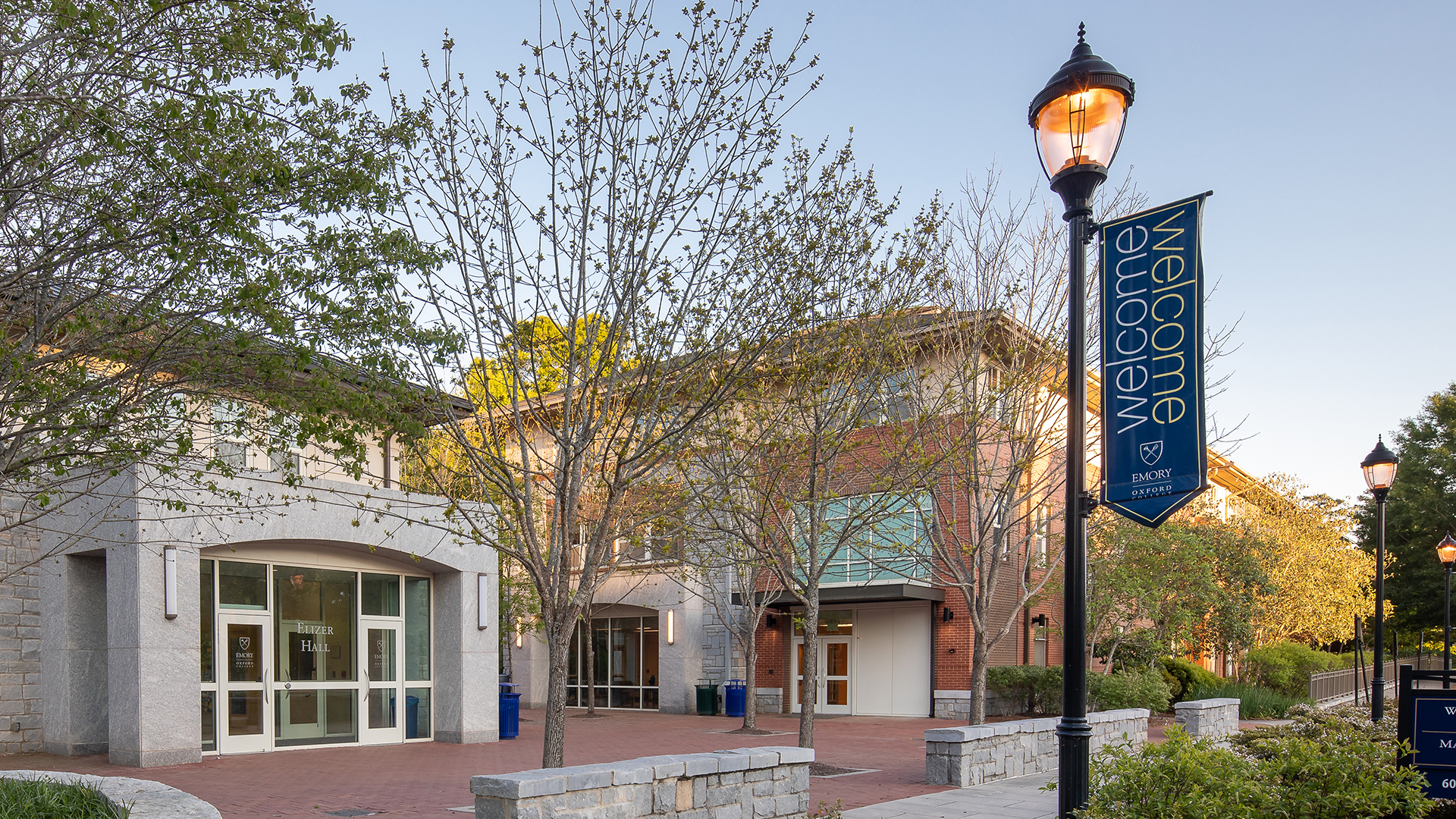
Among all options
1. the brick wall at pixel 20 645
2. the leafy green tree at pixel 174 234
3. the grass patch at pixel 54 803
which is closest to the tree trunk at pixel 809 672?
the leafy green tree at pixel 174 234

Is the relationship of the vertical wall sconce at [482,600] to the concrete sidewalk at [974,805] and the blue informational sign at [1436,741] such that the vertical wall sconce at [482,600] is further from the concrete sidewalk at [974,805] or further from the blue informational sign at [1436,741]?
the blue informational sign at [1436,741]

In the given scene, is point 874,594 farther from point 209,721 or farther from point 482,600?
point 209,721

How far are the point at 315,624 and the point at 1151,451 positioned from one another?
15.7 m

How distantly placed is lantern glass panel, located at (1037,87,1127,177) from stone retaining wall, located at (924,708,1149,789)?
7.83m

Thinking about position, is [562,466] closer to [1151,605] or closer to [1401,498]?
[1151,605]

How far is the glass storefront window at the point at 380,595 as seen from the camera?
62.3 ft

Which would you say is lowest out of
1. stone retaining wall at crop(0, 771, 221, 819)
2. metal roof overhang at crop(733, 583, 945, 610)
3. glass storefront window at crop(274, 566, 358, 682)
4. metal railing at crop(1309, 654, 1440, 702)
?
metal railing at crop(1309, 654, 1440, 702)

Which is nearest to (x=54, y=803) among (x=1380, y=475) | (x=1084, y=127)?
(x=1084, y=127)

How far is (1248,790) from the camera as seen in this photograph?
645 cm

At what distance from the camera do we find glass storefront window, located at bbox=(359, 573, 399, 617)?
19.0 m

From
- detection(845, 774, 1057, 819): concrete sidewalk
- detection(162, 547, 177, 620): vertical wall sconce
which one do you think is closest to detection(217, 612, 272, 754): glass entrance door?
detection(162, 547, 177, 620): vertical wall sconce

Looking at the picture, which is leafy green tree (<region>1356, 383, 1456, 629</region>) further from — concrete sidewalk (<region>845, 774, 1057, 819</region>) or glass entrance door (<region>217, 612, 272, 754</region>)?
glass entrance door (<region>217, 612, 272, 754</region>)

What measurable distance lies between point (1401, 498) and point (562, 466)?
185ft

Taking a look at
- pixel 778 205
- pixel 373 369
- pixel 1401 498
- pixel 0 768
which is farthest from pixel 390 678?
pixel 1401 498
